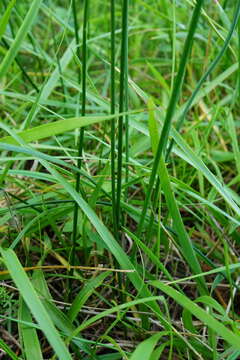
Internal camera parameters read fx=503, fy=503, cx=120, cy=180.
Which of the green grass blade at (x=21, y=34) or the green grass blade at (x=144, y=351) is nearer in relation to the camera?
the green grass blade at (x=144, y=351)

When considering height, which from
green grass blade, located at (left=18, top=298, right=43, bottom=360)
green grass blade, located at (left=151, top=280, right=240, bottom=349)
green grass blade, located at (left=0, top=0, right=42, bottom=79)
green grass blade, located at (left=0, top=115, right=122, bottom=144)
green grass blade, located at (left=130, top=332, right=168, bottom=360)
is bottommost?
green grass blade, located at (left=18, top=298, right=43, bottom=360)

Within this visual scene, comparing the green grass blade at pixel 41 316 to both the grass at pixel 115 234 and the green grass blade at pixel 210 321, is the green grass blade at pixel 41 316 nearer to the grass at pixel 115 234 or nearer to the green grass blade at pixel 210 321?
the grass at pixel 115 234

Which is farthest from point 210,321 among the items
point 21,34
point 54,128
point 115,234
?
point 21,34

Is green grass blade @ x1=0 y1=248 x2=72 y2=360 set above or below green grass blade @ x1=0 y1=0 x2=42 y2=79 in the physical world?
below

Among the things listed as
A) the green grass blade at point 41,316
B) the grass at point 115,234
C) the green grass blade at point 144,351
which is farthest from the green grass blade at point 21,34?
the green grass blade at point 144,351

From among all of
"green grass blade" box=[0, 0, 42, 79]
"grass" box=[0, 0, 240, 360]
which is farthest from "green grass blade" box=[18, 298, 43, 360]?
"green grass blade" box=[0, 0, 42, 79]

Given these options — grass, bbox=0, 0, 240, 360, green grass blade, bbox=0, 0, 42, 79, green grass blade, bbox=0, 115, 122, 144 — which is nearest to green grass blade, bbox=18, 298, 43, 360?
grass, bbox=0, 0, 240, 360

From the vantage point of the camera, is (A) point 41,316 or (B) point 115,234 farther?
(B) point 115,234

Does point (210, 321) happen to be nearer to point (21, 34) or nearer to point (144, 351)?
point (144, 351)

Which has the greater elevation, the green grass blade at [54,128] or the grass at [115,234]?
the green grass blade at [54,128]

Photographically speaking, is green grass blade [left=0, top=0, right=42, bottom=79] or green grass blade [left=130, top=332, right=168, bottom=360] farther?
green grass blade [left=0, top=0, right=42, bottom=79]

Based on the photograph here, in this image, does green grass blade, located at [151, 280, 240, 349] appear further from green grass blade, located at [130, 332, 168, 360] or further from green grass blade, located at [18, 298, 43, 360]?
green grass blade, located at [18, 298, 43, 360]

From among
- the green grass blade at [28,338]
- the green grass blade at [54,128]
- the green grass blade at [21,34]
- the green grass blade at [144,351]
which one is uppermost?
the green grass blade at [21,34]
